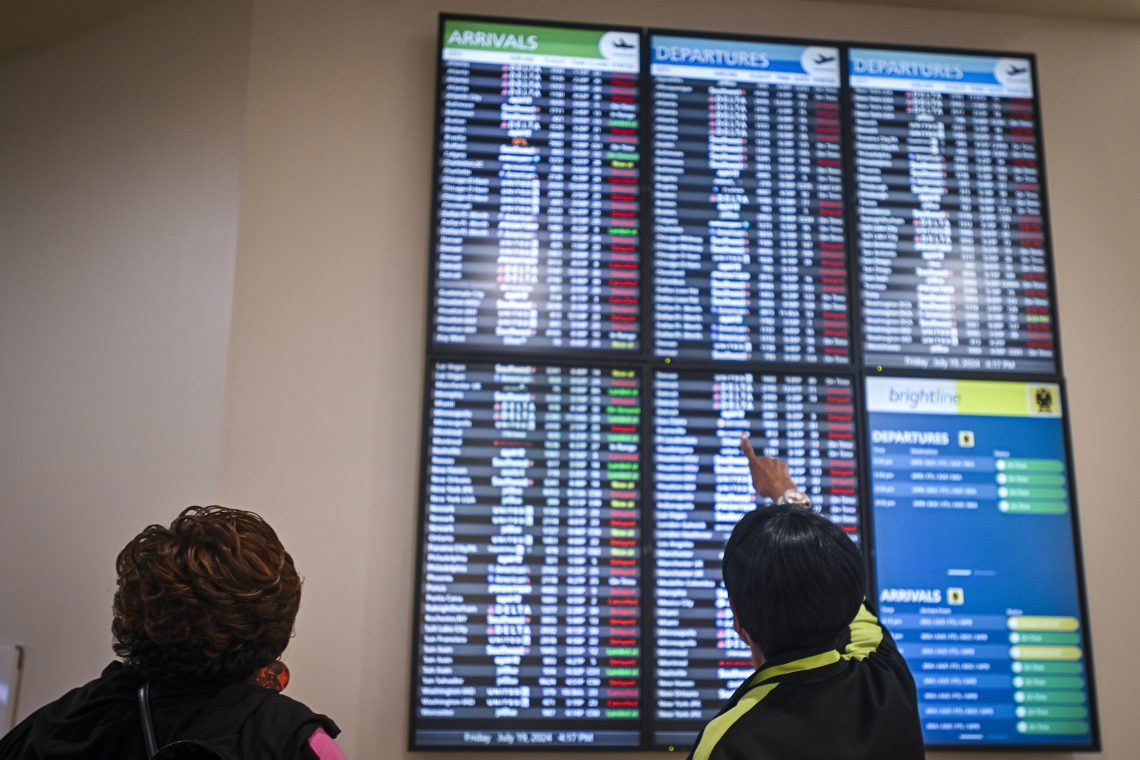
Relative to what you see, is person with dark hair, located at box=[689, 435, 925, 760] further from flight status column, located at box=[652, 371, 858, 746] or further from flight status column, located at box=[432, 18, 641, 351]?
flight status column, located at box=[432, 18, 641, 351]

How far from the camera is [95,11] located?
10.1 ft

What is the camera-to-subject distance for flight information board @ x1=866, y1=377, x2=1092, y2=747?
Answer: 2.84 metres

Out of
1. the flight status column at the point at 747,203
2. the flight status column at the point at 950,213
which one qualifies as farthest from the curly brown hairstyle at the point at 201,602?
the flight status column at the point at 950,213

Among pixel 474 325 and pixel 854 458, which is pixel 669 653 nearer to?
pixel 854 458

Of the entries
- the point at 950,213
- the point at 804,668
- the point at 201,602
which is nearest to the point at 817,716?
the point at 804,668

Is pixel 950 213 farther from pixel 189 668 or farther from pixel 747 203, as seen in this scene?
pixel 189 668

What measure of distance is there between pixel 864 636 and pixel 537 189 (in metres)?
1.76

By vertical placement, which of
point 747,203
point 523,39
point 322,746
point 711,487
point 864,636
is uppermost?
point 523,39

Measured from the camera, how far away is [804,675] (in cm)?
144

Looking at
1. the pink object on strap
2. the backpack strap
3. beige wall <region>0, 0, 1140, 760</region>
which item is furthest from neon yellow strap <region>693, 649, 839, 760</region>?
beige wall <region>0, 0, 1140, 760</region>

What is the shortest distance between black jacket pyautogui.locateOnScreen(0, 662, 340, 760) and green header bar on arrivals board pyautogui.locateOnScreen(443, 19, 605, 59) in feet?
7.23

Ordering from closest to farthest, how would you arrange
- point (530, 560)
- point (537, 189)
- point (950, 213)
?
point (530, 560), point (537, 189), point (950, 213)

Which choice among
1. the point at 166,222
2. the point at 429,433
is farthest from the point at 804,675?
the point at 166,222

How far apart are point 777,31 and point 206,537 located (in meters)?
2.65
